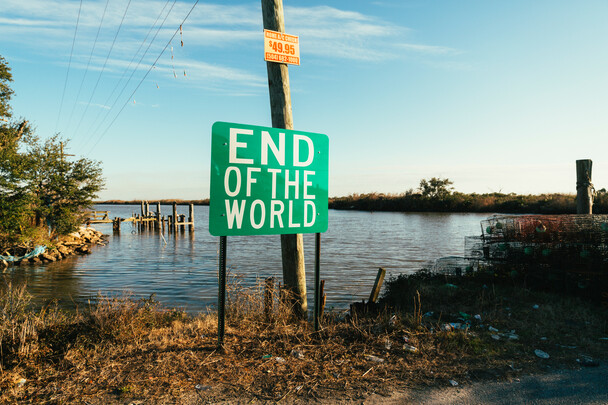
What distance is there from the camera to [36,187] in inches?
939

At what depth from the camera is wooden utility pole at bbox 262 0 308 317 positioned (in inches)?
212

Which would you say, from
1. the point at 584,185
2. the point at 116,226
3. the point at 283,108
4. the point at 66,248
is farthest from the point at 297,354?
the point at 116,226

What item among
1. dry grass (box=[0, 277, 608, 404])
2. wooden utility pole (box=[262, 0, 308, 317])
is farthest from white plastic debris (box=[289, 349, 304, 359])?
wooden utility pole (box=[262, 0, 308, 317])

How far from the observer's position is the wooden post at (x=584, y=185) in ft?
31.8

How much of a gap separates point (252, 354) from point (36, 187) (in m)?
25.0

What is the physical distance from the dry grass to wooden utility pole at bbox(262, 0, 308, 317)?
31 centimetres

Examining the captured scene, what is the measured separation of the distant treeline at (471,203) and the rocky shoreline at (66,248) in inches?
1756

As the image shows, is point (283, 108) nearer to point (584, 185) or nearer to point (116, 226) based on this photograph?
point (584, 185)

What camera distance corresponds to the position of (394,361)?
14.0 ft

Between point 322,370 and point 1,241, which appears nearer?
point 322,370

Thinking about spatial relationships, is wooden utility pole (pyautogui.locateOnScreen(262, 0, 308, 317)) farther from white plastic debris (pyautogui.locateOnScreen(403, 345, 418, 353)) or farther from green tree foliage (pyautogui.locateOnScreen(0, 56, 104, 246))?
green tree foliage (pyautogui.locateOnScreen(0, 56, 104, 246))

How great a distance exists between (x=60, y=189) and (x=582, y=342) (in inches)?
1165

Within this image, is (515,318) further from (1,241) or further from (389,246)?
(1,241)

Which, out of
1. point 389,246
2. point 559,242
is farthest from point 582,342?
point 389,246
